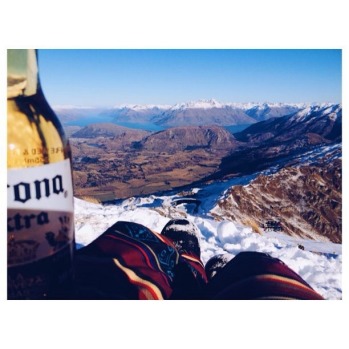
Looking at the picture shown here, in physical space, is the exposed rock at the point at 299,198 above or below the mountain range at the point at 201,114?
below

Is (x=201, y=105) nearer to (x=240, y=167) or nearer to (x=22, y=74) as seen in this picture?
(x=240, y=167)

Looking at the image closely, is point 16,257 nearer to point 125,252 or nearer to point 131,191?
point 125,252

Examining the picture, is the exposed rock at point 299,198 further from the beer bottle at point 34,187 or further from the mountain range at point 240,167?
the beer bottle at point 34,187

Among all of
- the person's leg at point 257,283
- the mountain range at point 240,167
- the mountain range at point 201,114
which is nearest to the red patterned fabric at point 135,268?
the person's leg at point 257,283

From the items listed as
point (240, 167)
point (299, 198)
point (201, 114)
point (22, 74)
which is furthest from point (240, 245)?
point (201, 114)

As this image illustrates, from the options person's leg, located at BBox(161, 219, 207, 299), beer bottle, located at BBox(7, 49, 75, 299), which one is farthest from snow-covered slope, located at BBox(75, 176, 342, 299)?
beer bottle, located at BBox(7, 49, 75, 299)

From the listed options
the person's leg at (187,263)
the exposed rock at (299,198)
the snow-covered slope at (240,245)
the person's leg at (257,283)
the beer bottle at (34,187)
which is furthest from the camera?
the exposed rock at (299,198)
